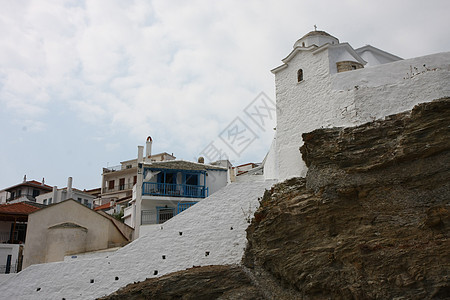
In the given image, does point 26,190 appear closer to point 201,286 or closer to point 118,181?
point 118,181

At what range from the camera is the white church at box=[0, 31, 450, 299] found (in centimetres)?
1591

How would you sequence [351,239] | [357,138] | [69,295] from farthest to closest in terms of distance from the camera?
[69,295], [357,138], [351,239]

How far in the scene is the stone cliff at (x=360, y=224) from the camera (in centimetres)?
1180

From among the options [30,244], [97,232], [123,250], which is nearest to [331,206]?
[123,250]

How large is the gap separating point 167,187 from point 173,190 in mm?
407

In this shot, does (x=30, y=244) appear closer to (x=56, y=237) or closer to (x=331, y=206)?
(x=56, y=237)

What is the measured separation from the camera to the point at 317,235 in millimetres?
13672

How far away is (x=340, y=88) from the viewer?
17188 millimetres

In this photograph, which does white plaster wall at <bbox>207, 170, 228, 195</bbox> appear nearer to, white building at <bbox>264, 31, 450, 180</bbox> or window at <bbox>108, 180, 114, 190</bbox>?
white building at <bbox>264, 31, 450, 180</bbox>

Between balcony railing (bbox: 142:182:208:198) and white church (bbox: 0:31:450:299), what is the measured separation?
7.08 meters

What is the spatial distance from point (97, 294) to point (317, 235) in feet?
29.5

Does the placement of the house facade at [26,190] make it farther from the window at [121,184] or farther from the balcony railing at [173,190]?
the balcony railing at [173,190]

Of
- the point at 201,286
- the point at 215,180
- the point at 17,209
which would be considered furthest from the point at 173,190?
the point at 201,286

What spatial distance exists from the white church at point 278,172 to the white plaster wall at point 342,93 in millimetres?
35
